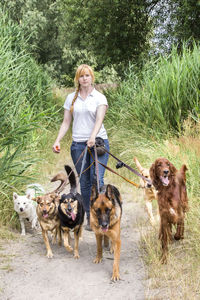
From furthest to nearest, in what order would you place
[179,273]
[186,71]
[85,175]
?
[186,71] < [85,175] < [179,273]

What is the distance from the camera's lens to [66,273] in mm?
4000

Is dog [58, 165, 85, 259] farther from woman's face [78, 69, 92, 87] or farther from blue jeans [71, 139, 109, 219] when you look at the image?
woman's face [78, 69, 92, 87]

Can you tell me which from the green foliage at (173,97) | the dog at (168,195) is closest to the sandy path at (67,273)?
the dog at (168,195)

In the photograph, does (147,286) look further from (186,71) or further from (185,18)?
(185,18)

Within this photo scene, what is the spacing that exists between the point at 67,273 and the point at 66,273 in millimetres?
12

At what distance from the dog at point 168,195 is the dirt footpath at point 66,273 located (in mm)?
519

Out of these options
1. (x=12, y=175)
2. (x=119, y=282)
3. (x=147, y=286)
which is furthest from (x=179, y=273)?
(x=12, y=175)

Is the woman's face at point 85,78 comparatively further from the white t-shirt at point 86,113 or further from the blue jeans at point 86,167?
the blue jeans at point 86,167

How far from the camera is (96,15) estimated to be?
14.4 m

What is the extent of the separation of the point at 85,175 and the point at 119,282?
5.85 ft

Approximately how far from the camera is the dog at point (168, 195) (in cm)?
365

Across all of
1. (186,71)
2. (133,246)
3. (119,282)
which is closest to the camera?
(119,282)

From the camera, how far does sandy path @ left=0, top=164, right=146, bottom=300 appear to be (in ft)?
11.6

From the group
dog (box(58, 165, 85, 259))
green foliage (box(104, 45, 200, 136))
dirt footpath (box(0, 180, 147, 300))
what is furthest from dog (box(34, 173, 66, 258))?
green foliage (box(104, 45, 200, 136))
